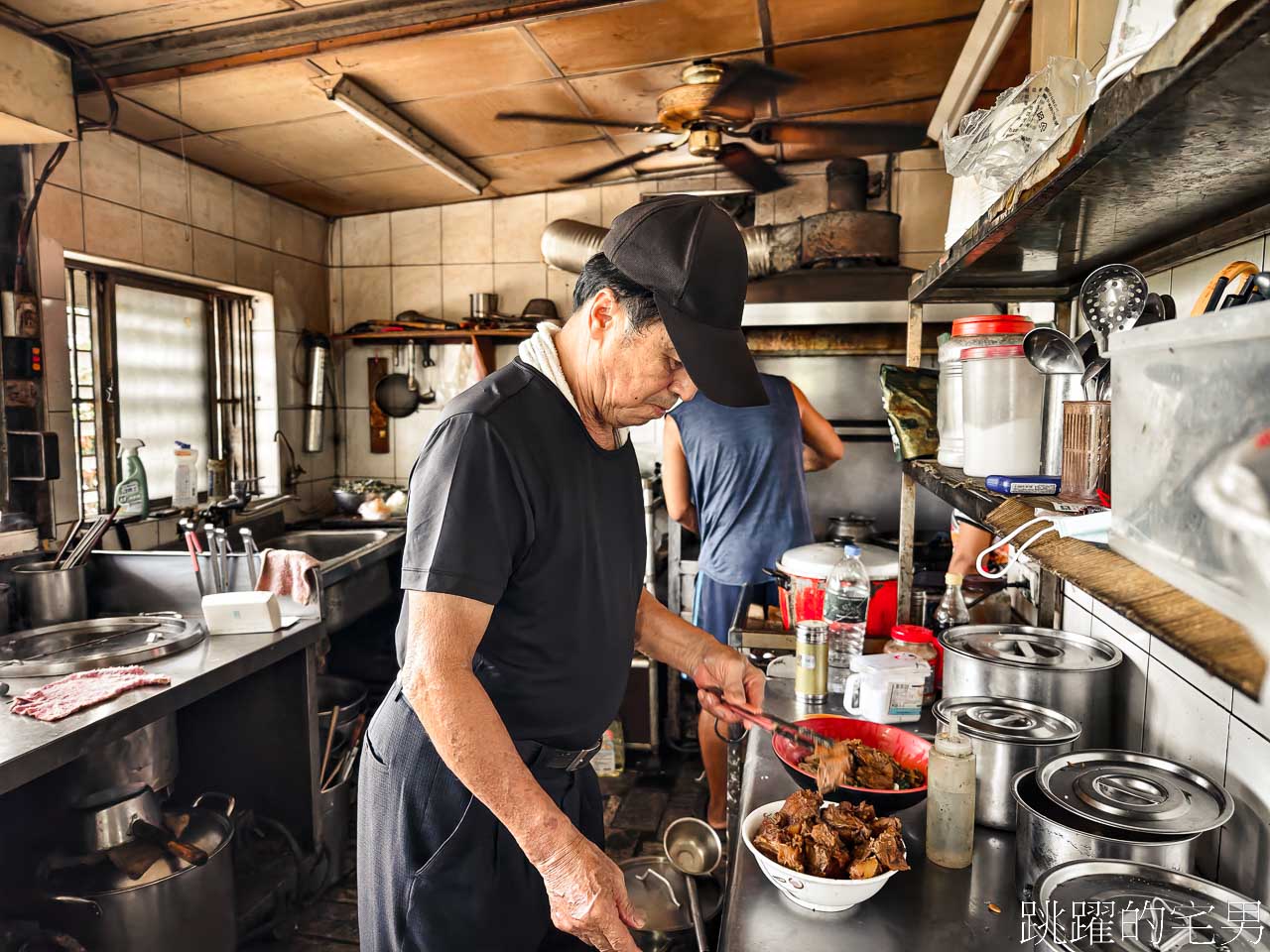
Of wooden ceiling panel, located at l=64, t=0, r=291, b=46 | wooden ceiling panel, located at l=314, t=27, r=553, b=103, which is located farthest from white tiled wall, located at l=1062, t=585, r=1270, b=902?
wooden ceiling panel, located at l=64, t=0, r=291, b=46

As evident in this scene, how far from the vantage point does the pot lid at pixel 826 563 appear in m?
2.35

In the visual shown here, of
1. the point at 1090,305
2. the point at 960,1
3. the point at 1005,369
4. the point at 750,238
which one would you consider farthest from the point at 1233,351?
the point at 750,238

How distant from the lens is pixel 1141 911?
973 mm

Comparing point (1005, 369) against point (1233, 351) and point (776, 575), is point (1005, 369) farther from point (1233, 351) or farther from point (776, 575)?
point (776, 575)

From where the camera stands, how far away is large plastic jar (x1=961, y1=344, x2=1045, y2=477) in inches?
54.3

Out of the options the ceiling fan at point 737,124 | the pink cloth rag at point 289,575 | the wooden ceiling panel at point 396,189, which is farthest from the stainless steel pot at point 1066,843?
the wooden ceiling panel at point 396,189

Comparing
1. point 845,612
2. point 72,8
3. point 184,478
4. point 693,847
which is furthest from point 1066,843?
point 184,478

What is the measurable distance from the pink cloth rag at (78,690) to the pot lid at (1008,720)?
1909 mm

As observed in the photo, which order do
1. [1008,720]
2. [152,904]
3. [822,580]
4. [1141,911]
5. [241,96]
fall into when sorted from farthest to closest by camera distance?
[241,96] → [822,580] → [152,904] → [1008,720] → [1141,911]

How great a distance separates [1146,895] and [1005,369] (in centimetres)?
78

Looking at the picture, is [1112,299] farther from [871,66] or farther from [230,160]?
[230,160]

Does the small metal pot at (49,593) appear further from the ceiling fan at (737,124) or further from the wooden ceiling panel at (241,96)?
the ceiling fan at (737,124)

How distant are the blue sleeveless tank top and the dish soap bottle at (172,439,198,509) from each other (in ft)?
6.99

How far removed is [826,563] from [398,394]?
343cm
